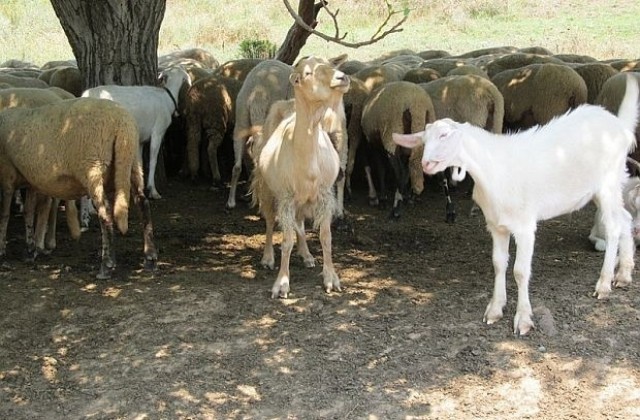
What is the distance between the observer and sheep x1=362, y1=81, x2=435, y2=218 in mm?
9281

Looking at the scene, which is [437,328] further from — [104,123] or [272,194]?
[104,123]

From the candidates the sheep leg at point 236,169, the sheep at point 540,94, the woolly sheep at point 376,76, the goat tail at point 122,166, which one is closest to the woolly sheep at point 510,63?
the sheep at point 540,94

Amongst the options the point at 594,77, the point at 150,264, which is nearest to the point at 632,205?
the point at 594,77

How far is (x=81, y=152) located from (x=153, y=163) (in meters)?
3.48

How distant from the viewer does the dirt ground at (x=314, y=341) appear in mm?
5105

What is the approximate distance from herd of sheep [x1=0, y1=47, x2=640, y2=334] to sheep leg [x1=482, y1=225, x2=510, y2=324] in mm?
10

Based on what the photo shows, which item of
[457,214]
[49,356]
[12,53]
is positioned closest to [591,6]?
[12,53]

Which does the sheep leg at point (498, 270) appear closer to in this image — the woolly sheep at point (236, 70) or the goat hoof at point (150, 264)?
the goat hoof at point (150, 264)

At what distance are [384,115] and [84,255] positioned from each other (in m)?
3.63

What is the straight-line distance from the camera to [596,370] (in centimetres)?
529

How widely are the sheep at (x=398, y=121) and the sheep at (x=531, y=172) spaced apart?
3.13 metres

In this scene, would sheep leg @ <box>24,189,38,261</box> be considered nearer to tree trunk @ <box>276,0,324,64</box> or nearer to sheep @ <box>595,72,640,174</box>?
tree trunk @ <box>276,0,324,64</box>

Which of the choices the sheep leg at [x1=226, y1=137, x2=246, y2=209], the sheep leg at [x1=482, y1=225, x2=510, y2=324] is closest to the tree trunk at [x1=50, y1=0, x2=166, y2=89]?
the sheep leg at [x1=226, y1=137, x2=246, y2=209]

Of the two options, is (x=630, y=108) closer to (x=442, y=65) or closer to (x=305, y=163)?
(x=305, y=163)
